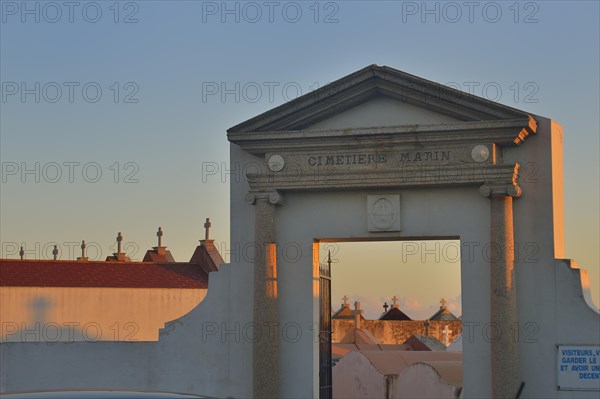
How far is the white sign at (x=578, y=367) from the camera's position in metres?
17.2

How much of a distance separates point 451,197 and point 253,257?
3.46 metres

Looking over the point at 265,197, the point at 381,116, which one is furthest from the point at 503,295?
the point at 265,197

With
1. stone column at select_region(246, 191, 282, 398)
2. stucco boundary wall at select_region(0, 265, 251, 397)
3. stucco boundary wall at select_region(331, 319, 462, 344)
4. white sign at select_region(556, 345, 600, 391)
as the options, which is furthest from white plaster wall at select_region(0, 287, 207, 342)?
white sign at select_region(556, 345, 600, 391)

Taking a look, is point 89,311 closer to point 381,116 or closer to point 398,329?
point 398,329

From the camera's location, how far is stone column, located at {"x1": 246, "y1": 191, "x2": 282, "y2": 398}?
18.4 meters

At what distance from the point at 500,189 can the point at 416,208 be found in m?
1.44

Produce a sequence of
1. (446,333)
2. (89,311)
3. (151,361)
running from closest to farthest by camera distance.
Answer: (151,361), (89,311), (446,333)

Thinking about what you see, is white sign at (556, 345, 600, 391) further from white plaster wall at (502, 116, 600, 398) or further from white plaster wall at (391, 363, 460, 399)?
white plaster wall at (391, 363, 460, 399)

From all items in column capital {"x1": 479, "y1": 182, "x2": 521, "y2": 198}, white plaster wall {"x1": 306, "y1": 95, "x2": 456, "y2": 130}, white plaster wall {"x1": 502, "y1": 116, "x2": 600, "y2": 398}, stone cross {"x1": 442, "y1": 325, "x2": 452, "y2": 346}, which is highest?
white plaster wall {"x1": 306, "y1": 95, "x2": 456, "y2": 130}

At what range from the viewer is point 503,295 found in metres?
17.4

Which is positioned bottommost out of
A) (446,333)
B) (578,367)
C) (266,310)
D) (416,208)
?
(446,333)

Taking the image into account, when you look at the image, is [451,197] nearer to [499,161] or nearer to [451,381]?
[499,161]

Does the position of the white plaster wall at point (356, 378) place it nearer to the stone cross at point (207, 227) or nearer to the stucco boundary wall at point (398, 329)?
the stone cross at point (207, 227)

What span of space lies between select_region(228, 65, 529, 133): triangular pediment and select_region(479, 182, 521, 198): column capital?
1.03 metres
